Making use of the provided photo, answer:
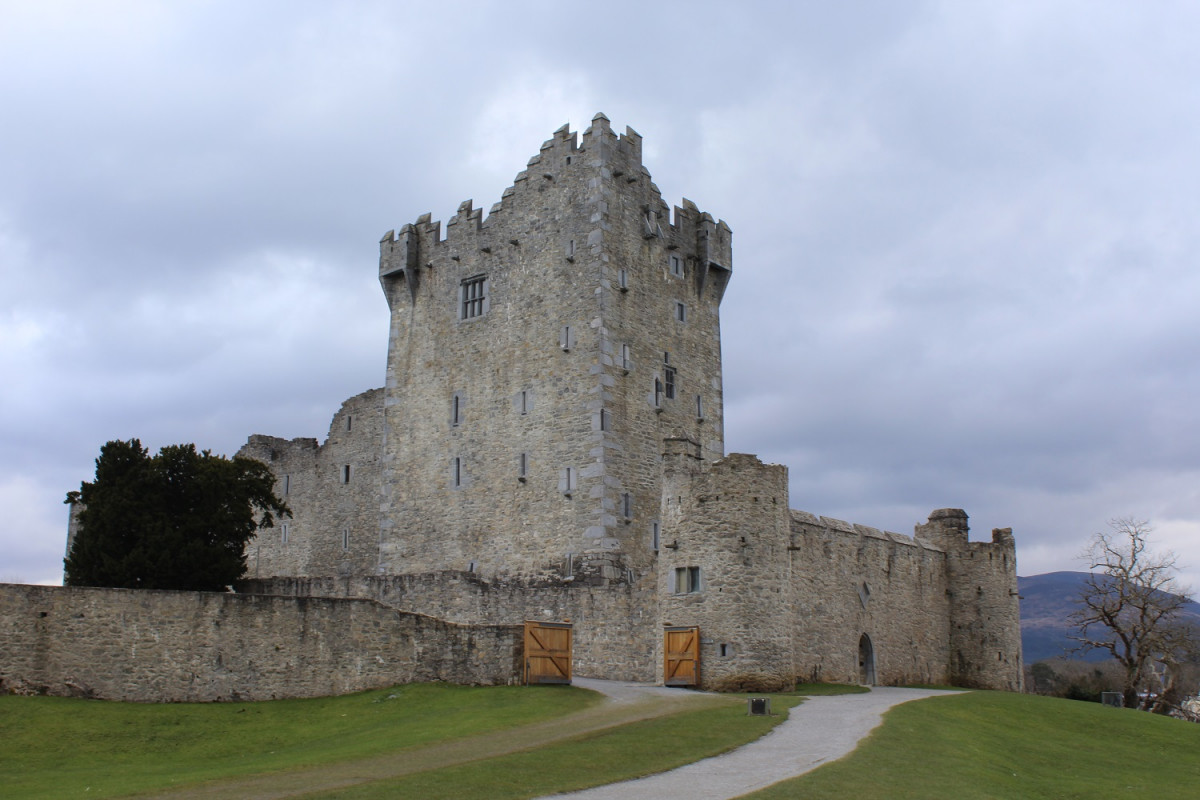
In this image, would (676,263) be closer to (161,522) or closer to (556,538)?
(556,538)

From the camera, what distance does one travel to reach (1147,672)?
Answer: 43.9 meters

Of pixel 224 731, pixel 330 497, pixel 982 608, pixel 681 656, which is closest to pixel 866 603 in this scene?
pixel 982 608

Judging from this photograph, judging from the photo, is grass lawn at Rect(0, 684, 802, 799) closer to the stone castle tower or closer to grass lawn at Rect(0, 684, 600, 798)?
grass lawn at Rect(0, 684, 600, 798)

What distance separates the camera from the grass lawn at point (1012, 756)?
16.1m

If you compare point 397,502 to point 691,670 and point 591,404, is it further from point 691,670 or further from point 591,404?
point 691,670

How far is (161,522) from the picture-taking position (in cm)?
3347

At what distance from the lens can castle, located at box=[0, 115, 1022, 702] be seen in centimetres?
2659

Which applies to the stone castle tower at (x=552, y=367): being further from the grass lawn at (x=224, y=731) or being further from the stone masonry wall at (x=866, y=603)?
the grass lawn at (x=224, y=731)

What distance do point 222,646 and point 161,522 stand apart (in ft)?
27.8

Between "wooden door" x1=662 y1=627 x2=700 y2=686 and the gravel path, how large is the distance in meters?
2.21

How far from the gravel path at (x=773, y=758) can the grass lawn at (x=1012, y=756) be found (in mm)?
382

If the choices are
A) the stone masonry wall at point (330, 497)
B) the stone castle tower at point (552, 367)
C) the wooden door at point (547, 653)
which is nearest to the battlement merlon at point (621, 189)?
the stone castle tower at point (552, 367)

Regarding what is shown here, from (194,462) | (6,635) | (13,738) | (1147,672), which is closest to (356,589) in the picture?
(194,462)

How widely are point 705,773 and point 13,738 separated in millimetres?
13454
